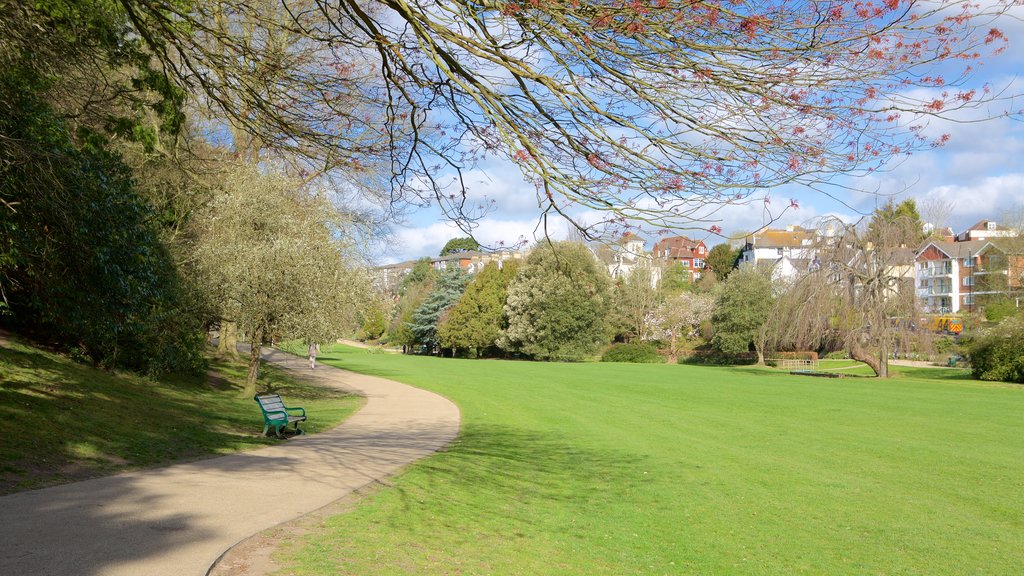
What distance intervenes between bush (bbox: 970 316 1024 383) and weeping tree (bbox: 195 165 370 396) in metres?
31.3

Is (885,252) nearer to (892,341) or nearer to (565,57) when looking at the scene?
(892,341)

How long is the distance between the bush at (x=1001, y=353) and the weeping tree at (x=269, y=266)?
31334mm

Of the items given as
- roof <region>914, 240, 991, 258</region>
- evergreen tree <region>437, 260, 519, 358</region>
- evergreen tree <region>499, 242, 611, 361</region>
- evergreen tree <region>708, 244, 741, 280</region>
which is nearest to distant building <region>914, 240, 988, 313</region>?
roof <region>914, 240, 991, 258</region>

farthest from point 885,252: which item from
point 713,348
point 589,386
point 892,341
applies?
point 713,348

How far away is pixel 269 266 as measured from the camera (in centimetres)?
2025

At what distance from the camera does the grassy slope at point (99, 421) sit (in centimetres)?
955

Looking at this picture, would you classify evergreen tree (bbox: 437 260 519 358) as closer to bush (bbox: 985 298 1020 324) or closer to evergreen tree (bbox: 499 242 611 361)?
evergreen tree (bbox: 499 242 611 361)

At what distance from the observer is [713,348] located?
6134cm

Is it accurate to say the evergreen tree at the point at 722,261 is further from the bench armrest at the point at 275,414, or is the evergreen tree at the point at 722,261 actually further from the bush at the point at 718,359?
the bench armrest at the point at 275,414

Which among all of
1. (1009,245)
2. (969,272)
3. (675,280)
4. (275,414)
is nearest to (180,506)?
(275,414)

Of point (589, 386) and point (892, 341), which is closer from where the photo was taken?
point (589, 386)

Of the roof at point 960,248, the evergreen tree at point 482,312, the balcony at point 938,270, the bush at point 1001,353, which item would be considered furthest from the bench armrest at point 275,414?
the balcony at point 938,270

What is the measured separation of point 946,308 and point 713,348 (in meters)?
40.8

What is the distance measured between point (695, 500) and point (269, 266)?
1399 centimetres
